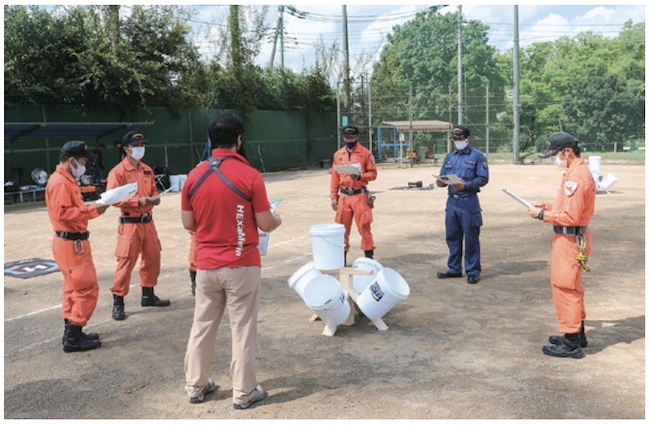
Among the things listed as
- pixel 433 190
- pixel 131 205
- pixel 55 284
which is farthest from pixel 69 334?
pixel 433 190

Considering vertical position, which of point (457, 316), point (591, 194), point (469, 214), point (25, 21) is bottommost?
point (457, 316)

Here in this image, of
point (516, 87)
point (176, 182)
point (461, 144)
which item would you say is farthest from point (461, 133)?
point (516, 87)

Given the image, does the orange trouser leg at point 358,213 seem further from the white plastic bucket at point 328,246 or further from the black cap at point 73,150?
the black cap at point 73,150

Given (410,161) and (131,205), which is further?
(410,161)

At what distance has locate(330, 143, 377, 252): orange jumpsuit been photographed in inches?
311

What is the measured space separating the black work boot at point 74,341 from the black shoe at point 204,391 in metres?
1.47

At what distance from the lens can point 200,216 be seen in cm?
404

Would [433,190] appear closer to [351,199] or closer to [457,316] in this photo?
[351,199]

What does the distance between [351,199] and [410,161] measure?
2075 cm

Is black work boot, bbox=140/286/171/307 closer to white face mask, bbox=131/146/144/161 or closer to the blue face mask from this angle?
white face mask, bbox=131/146/144/161

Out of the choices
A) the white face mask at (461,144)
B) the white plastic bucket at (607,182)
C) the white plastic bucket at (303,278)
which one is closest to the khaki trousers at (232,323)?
the white plastic bucket at (303,278)

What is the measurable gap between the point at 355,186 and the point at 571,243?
11.4 ft

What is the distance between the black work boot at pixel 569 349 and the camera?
4.80m

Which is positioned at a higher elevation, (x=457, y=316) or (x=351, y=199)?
(x=351, y=199)
